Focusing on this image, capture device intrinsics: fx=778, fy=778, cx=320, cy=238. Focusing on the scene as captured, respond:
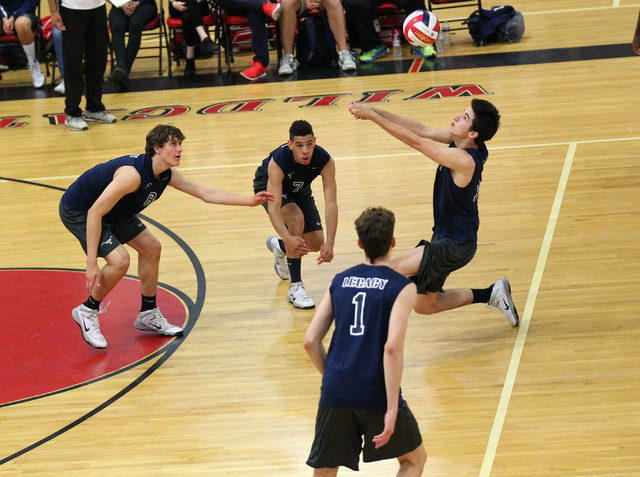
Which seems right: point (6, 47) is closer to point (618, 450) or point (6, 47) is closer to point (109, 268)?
point (109, 268)

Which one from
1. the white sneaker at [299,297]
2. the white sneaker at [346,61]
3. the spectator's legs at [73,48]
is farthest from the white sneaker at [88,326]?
the white sneaker at [346,61]

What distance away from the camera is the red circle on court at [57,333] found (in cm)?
469

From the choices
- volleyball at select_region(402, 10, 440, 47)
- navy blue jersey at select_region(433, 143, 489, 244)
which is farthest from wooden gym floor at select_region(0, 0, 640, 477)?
volleyball at select_region(402, 10, 440, 47)

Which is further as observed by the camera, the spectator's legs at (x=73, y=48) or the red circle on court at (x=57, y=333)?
the spectator's legs at (x=73, y=48)

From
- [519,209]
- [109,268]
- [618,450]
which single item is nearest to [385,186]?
[519,209]

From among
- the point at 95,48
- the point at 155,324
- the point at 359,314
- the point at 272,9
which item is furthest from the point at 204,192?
the point at 272,9

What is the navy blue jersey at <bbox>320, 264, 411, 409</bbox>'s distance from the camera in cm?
289

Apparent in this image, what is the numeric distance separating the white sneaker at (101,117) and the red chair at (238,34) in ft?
8.26

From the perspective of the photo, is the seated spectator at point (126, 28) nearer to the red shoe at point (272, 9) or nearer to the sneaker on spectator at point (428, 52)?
the red shoe at point (272, 9)

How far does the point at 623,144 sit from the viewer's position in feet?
25.0

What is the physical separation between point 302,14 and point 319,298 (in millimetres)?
6691

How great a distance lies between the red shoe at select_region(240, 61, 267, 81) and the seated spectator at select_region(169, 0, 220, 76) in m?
0.97

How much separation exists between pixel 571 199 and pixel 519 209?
1.57 feet

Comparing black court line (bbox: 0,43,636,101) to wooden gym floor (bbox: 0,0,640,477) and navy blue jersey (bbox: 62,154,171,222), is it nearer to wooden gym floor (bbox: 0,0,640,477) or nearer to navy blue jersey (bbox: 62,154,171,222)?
wooden gym floor (bbox: 0,0,640,477)
